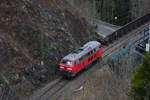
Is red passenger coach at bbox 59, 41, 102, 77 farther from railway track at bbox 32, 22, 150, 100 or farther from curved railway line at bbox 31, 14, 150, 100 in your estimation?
curved railway line at bbox 31, 14, 150, 100

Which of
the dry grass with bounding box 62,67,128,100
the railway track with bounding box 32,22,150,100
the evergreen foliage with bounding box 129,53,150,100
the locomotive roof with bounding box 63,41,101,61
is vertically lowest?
the railway track with bounding box 32,22,150,100

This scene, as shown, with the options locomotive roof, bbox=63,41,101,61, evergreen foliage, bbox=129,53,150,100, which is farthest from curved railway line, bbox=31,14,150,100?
evergreen foliage, bbox=129,53,150,100

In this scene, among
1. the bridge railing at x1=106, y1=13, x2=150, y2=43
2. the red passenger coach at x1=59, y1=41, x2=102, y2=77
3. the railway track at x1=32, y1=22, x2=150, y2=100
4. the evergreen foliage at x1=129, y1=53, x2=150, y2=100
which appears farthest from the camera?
the bridge railing at x1=106, y1=13, x2=150, y2=43

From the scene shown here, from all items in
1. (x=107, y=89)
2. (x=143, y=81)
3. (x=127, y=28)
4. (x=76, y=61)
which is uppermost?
(x=143, y=81)

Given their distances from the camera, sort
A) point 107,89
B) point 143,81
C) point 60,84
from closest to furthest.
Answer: point 143,81 → point 107,89 → point 60,84

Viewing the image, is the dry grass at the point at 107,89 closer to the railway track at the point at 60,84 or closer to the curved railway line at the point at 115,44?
the railway track at the point at 60,84

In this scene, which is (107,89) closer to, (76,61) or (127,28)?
(76,61)

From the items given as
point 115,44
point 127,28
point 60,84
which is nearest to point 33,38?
point 60,84

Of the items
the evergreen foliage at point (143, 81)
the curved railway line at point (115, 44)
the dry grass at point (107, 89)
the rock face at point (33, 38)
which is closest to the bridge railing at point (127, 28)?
the curved railway line at point (115, 44)
